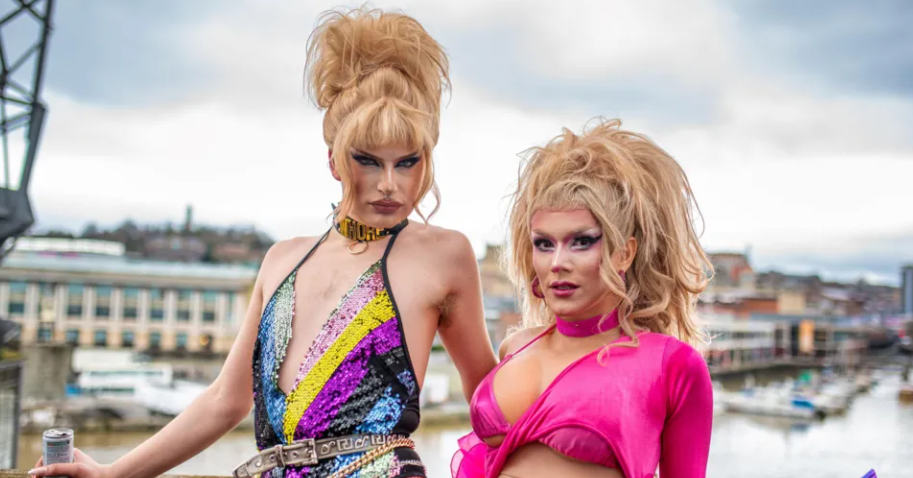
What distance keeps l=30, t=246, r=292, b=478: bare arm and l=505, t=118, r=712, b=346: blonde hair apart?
0.90 meters

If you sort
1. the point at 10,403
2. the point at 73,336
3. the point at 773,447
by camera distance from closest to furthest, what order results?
the point at 10,403 → the point at 73,336 → the point at 773,447

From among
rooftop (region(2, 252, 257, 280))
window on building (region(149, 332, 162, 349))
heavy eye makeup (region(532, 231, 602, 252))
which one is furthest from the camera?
window on building (region(149, 332, 162, 349))

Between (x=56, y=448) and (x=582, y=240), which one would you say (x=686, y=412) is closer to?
(x=582, y=240)

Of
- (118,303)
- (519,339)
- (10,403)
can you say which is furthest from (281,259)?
(118,303)

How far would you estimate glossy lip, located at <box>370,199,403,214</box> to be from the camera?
2.28 metres

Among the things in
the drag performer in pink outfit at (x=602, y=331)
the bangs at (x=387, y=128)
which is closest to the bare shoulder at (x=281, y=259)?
the bangs at (x=387, y=128)

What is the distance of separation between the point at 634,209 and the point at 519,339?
49cm

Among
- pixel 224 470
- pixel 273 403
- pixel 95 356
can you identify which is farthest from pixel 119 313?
pixel 273 403

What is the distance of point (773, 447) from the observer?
5012 centimetres

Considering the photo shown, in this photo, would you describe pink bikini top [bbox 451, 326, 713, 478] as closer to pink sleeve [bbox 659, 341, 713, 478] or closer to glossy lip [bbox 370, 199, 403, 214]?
pink sleeve [bbox 659, 341, 713, 478]

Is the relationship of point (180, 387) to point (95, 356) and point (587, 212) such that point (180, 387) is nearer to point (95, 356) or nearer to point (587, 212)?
point (95, 356)

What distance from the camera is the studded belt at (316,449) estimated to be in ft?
6.85

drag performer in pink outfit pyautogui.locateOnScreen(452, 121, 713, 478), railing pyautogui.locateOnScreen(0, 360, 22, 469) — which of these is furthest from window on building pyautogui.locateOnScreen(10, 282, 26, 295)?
drag performer in pink outfit pyautogui.locateOnScreen(452, 121, 713, 478)

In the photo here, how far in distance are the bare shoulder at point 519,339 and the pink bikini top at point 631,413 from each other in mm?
262
